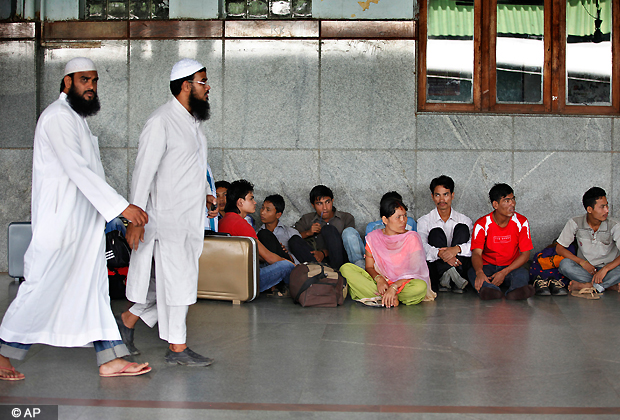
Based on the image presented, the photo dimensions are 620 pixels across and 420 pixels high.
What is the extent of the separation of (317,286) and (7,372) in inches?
106

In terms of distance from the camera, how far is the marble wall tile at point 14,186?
7.36 metres

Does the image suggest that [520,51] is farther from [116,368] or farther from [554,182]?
[116,368]

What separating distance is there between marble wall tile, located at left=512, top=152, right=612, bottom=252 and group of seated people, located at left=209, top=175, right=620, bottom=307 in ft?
2.70

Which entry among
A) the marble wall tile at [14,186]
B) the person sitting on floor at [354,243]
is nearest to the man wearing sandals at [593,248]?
the person sitting on floor at [354,243]

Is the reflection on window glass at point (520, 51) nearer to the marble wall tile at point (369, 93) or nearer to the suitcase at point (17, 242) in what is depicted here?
the marble wall tile at point (369, 93)

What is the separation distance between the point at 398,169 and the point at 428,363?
379 cm

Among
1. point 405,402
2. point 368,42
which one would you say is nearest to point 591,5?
point 368,42

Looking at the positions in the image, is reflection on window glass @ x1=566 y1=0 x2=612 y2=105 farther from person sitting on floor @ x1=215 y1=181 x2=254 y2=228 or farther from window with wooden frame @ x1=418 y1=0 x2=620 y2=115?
person sitting on floor @ x1=215 y1=181 x2=254 y2=228

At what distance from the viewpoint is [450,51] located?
7348 millimetres

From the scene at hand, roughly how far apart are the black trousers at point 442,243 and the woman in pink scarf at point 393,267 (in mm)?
659

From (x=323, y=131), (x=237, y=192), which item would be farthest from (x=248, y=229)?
(x=323, y=131)

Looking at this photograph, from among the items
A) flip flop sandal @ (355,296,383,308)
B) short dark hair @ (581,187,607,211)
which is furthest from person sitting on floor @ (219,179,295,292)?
short dark hair @ (581,187,607,211)

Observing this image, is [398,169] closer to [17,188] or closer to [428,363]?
[428,363]

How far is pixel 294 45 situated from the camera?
24.0 ft
